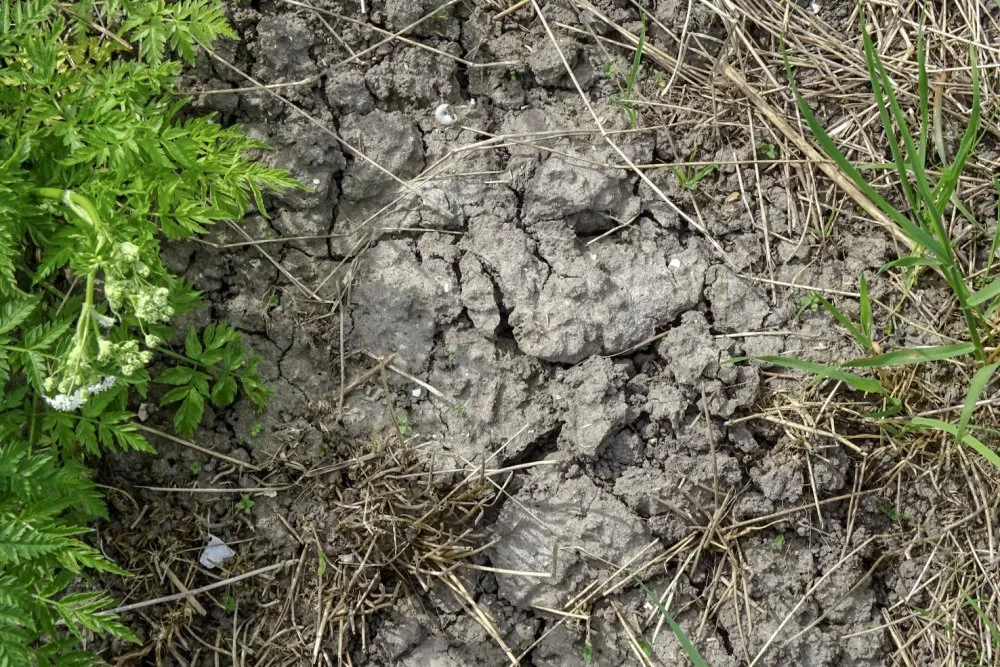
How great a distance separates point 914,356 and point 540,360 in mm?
1207

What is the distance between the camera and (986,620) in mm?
2723

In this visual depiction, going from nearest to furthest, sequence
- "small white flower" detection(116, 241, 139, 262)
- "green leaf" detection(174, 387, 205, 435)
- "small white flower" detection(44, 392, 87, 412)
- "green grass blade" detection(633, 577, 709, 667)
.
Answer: "small white flower" detection(116, 241, 139, 262) → "small white flower" detection(44, 392, 87, 412) → "green grass blade" detection(633, 577, 709, 667) → "green leaf" detection(174, 387, 205, 435)

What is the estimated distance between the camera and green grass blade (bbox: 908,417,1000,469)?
8.85ft

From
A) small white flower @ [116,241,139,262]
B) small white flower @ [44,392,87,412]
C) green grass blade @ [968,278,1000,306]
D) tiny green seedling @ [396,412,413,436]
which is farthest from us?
tiny green seedling @ [396,412,413,436]

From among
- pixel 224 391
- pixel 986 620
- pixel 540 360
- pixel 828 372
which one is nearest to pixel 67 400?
pixel 224 391

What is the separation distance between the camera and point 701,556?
2895 mm

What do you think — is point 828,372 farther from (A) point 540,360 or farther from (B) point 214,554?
(B) point 214,554

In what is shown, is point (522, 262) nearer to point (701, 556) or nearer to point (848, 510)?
point (701, 556)

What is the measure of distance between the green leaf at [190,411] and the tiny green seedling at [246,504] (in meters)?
0.29

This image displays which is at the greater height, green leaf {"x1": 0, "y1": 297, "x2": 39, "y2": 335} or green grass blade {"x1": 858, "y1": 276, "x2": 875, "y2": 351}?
green leaf {"x1": 0, "y1": 297, "x2": 39, "y2": 335}

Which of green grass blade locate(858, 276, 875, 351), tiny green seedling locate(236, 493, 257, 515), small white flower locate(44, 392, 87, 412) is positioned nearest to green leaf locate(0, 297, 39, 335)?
small white flower locate(44, 392, 87, 412)

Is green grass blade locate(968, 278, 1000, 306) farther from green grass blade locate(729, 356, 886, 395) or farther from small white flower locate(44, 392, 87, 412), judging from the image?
small white flower locate(44, 392, 87, 412)

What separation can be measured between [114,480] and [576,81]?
213cm

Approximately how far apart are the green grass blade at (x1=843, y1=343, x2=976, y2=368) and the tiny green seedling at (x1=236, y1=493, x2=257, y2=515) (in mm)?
1986
